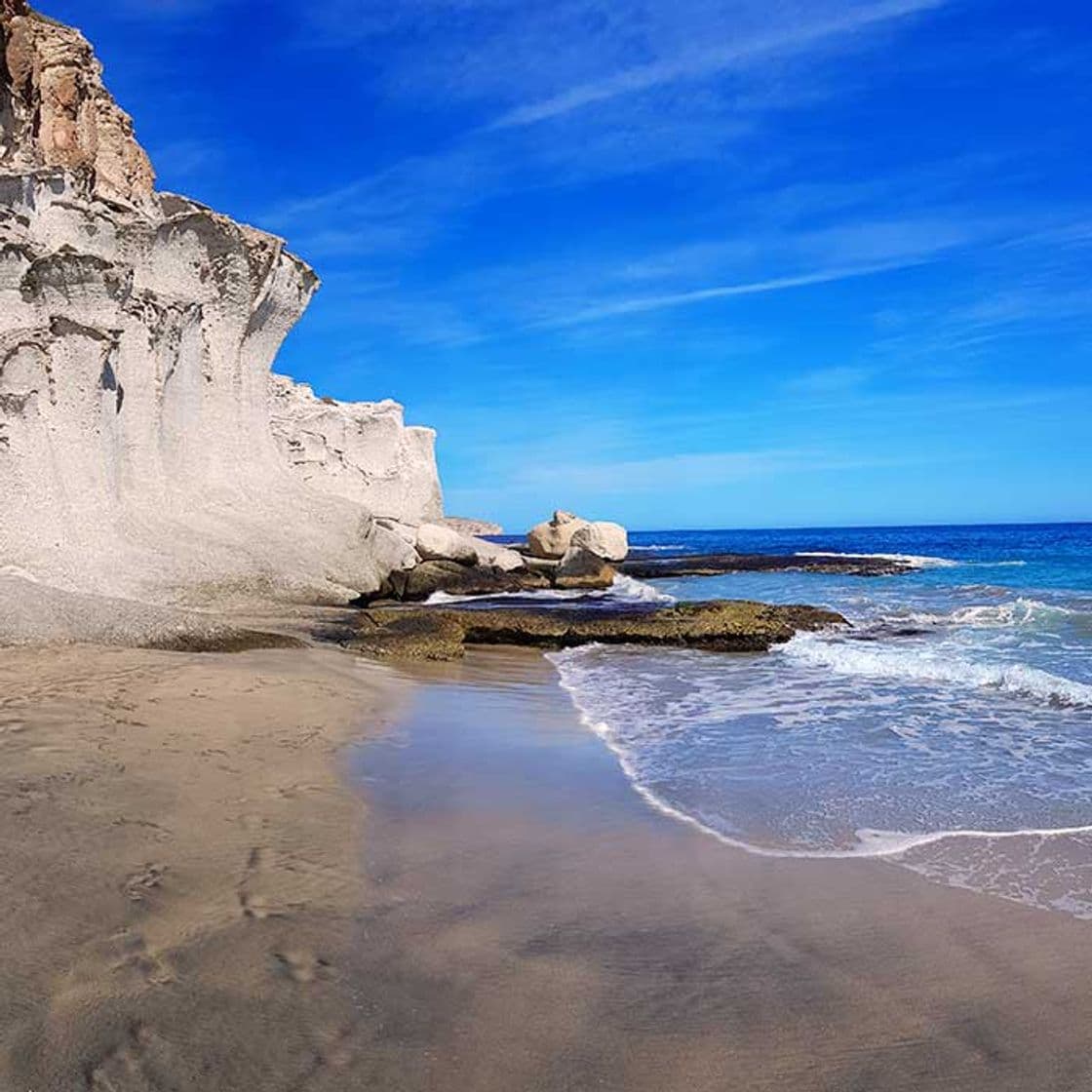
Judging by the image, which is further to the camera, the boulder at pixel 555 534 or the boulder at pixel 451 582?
the boulder at pixel 555 534

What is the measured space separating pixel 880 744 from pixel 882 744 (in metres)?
0.01

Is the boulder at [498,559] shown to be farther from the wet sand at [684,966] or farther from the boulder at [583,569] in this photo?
the wet sand at [684,966]

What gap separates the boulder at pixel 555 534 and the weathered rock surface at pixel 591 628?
17.4 meters

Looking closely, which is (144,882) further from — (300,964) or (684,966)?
(684,966)

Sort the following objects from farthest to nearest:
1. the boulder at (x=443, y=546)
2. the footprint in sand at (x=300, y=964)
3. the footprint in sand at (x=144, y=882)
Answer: the boulder at (x=443, y=546), the footprint in sand at (x=144, y=882), the footprint in sand at (x=300, y=964)

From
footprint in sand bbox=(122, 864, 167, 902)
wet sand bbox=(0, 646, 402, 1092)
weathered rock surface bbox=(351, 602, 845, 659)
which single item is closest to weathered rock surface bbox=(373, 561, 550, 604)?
weathered rock surface bbox=(351, 602, 845, 659)

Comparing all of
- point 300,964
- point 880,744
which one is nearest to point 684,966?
point 300,964

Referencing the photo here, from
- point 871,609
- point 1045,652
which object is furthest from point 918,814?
point 871,609

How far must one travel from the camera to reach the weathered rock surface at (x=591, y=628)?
1194 centimetres

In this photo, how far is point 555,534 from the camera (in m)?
32.2

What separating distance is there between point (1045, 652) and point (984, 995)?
34.7 feet

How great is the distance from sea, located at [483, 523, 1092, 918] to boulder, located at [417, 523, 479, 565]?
1200cm

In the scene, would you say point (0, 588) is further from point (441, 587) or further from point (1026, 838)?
point (441, 587)

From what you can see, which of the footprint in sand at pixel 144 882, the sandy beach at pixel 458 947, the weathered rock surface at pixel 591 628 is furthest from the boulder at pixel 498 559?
the footprint in sand at pixel 144 882
